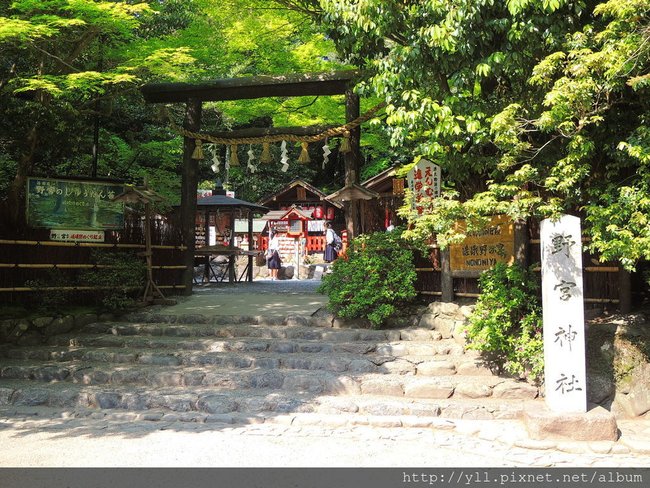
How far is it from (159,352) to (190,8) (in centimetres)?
1260

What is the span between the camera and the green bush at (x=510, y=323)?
764 cm

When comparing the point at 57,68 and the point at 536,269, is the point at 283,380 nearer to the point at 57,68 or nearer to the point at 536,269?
the point at 536,269

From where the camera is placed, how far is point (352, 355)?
898 centimetres

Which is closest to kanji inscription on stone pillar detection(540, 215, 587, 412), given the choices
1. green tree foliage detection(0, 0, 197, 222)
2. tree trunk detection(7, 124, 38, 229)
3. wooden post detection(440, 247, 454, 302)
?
wooden post detection(440, 247, 454, 302)

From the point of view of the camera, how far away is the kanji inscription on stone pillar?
6508 mm

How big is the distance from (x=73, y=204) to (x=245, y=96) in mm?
4756

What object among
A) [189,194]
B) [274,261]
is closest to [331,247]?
[274,261]

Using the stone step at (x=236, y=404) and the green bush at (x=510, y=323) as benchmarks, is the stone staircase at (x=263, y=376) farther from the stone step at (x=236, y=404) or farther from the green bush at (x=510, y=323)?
the green bush at (x=510, y=323)

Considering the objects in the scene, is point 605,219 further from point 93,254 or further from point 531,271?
point 93,254

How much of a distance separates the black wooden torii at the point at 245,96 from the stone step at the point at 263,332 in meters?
2.91

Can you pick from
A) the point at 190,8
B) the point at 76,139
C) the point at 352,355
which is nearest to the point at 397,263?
the point at 352,355

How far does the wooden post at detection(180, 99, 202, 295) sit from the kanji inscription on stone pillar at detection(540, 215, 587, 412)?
9.49 meters

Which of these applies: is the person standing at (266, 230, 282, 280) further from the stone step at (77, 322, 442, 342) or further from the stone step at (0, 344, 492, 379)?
the stone step at (0, 344, 492, 379)

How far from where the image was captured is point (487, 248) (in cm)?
985
